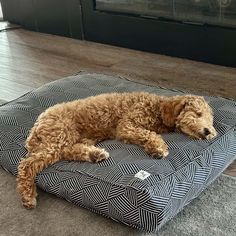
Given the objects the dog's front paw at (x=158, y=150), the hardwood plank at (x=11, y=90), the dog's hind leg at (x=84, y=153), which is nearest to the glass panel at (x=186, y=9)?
the hardwood plank at (x=11, y=90)

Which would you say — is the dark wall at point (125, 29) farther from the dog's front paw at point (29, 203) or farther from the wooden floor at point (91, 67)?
the dog's front paw at point (29, 203)

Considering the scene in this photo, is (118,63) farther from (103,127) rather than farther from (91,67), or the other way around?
(103,127)

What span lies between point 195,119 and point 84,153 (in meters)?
0.53

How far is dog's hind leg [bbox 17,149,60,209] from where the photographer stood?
2045 millimetres

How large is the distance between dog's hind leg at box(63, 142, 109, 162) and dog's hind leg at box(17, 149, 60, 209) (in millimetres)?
65

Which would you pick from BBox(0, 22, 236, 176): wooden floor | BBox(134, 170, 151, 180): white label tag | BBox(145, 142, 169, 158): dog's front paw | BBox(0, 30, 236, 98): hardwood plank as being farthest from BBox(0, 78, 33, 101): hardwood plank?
BBox(134, 170, 151, 180): white label tag

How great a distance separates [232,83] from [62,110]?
1515 millimetres

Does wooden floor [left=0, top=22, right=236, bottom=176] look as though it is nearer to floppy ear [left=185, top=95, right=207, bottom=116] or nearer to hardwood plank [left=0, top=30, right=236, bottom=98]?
hardwood plank [left=0, top=30, right=236, bottom=98]

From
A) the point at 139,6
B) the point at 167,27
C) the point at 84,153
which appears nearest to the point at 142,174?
the point at 84,153

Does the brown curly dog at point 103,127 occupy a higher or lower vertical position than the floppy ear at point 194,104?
lower

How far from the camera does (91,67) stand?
3789 mm

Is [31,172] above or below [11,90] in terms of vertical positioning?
above

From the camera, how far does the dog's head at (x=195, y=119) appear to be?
2.10m

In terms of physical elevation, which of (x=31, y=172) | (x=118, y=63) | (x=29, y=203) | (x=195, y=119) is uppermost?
(x=195, y=119)
